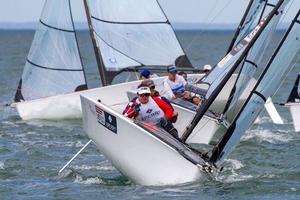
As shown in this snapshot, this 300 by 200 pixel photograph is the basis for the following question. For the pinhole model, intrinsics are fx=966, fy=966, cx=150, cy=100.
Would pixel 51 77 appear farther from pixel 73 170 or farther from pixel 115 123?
pixel 115 123

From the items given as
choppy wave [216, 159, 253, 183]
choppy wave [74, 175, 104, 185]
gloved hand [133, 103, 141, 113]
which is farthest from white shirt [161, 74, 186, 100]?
gloved hand [133, 103, 141, 113]

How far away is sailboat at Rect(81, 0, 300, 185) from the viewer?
11633 millimetres

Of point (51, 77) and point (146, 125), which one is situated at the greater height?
point (146, 125)

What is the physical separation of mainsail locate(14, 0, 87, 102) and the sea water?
140cm

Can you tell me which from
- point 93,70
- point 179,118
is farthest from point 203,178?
point 93,70

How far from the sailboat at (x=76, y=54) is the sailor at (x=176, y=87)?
3.96m

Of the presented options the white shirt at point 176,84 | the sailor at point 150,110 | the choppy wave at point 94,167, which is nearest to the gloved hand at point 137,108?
the sailor at point 150,110

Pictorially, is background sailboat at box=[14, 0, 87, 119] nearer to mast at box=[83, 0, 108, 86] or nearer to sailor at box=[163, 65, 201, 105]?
mast at box=[83, 0, 108, 86]

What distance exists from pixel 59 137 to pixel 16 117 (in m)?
4.00

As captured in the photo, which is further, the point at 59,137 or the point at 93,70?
the point at 93,70

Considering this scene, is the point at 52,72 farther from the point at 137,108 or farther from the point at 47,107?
the point at 137,108

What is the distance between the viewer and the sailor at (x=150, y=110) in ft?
40.7

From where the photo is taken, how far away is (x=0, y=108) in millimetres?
23594

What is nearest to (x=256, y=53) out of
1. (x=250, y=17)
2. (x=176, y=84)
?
(x=176, y=84)
